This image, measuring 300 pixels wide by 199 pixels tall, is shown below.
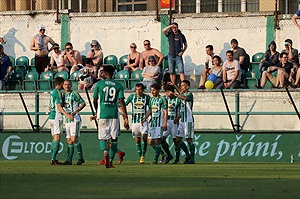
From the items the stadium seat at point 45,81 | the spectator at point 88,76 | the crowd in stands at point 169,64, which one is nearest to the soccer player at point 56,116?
the crowd in stands at point 169,64

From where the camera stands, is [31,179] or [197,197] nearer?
[197,197]

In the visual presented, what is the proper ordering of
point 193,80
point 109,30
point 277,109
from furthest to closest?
1. point 109,30
2. point 193,80
3. point 277,109

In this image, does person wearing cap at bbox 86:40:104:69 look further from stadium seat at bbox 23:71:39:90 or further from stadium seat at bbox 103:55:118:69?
stadium seat at bbox 23:71:39:90

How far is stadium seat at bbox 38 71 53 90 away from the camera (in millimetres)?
29231

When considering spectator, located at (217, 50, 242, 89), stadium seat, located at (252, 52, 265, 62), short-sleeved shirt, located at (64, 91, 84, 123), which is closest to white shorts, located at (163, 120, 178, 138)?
short-sleeved shirt, located at (64, 91, 84, 123)

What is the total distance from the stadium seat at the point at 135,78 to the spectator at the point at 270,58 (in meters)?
3.54

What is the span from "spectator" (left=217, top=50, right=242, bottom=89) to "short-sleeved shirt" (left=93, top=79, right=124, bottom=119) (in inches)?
295

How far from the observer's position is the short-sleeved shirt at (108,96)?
19719 millimetres

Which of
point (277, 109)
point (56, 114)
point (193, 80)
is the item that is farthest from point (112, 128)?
point (193, 80)

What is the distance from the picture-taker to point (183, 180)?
1500 centimetres

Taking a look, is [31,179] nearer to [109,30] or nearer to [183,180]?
[183,180]

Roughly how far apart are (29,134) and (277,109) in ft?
23.5

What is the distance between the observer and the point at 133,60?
29094 mm

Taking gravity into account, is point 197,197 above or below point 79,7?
below
